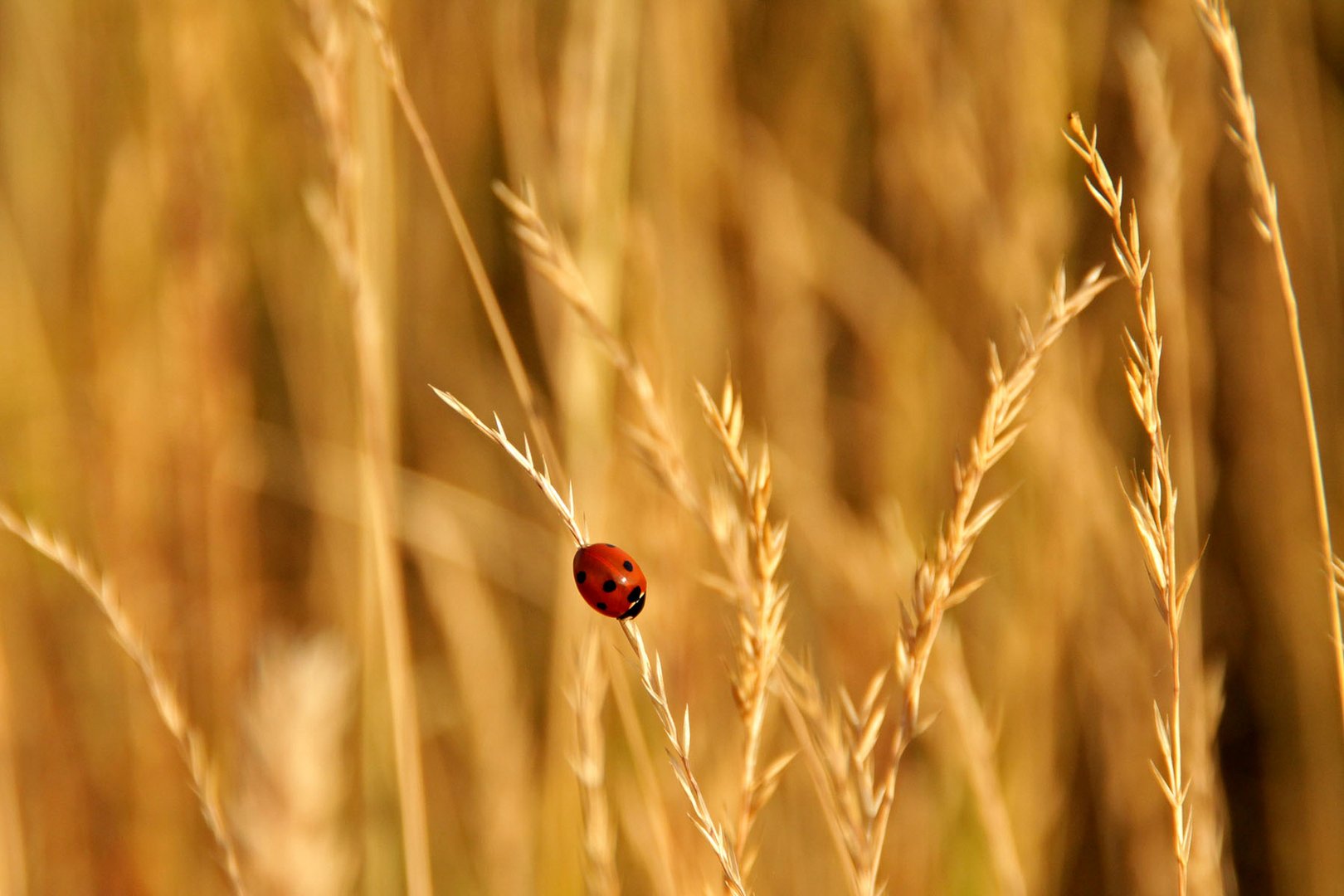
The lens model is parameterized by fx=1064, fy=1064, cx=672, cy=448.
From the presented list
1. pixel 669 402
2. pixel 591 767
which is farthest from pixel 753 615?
pixel 669 402

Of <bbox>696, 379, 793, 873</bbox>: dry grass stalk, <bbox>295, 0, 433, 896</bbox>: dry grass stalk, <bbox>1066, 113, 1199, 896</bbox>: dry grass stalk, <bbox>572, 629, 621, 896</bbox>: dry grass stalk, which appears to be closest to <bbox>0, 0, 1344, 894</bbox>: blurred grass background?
<bbox>295, 0, 433, 896</bbox>: dry grass stalk

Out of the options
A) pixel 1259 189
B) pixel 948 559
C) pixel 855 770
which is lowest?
pixel 855 770

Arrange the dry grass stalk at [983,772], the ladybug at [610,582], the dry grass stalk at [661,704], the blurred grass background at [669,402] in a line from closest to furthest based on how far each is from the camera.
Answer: the dry grass stalk at [661,704]
the ladybug at [610,582]
the dry grass stalk at [983,772]
the blurred grass background at [669,402]

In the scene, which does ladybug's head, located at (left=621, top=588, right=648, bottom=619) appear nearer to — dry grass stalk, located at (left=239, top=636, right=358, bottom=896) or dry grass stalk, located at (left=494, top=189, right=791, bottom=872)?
dry grass stalk, located at (left=494, top=189, right=791, bottom=872)

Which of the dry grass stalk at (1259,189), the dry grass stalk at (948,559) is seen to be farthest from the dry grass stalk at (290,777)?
the dry grass stalk at (1259,189)

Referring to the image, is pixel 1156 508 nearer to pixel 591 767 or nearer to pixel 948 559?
pixel 948 559

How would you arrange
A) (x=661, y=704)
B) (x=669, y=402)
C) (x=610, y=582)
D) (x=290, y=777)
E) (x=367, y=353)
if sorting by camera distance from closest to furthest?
(x=661, y=704)
(x=290, y=777)
(x=610, y=582)
(x=367, y=353)
(x=669, y=402)

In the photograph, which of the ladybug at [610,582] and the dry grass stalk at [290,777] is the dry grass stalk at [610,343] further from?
the dry grass stalk at [290,777]
